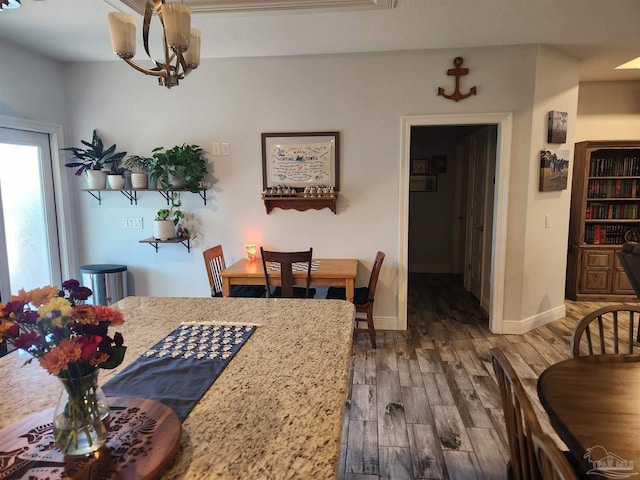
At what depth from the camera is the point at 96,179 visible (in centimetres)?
376

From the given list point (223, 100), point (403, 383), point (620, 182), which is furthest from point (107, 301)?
point (620, 182)

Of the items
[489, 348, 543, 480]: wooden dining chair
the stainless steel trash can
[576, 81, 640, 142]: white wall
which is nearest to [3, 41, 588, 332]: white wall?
the stainless steel trash can

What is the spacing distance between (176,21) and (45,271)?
10.7 feet

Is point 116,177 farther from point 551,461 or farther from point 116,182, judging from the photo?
point 551,461

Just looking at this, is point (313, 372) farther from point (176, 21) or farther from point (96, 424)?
point (176, 21)

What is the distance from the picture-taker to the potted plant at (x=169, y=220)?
3.76m

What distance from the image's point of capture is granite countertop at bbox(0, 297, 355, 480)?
87cm

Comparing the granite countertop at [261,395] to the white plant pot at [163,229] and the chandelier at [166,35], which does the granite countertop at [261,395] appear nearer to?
the chandelier at [166,35]

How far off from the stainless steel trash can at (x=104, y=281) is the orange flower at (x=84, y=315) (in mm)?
3301

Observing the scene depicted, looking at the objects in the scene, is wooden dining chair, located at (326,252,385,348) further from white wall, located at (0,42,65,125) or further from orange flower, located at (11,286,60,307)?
white wall, located at (0,42,65,125)

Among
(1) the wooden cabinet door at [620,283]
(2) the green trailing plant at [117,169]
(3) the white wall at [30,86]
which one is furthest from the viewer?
(1) the wooden cabinet door at [620,283]

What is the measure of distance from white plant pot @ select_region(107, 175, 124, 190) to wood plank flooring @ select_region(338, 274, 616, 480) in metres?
2.63

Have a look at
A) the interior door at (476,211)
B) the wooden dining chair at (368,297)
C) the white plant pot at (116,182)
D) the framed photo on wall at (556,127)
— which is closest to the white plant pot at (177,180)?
the white plant pot at (116,182)

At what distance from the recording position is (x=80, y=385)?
81 centimetres
